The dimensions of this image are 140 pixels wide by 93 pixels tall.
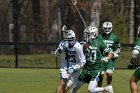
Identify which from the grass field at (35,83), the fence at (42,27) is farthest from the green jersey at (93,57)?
the fence at (42,27)

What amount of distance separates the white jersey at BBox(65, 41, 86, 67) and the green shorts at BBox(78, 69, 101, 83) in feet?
0.99

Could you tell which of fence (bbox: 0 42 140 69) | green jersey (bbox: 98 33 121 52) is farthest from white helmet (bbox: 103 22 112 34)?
fence (bbox: 0 42 140 69)

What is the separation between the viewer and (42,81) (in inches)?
853

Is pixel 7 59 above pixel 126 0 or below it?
below

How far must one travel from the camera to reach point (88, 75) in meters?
14.4

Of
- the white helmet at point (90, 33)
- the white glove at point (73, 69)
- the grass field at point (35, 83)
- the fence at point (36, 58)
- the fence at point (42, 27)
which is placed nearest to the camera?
the white glove at point (73, 69)

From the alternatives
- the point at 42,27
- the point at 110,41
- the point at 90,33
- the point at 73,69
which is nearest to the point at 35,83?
the point at 110,41

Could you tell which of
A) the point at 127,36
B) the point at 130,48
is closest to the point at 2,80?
the point at 130,48

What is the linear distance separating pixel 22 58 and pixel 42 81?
9497mm

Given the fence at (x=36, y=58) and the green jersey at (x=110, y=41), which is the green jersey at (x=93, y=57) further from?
the fence at (x=36, y=58)

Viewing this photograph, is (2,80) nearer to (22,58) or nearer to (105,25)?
(105,25)

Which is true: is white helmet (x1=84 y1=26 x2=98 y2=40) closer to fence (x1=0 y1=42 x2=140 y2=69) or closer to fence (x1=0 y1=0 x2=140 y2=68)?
fence (x1=0 y1=0 x2=140 y2=68)

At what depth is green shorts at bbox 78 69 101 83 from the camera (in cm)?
1426

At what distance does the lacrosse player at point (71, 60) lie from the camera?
14.4m
